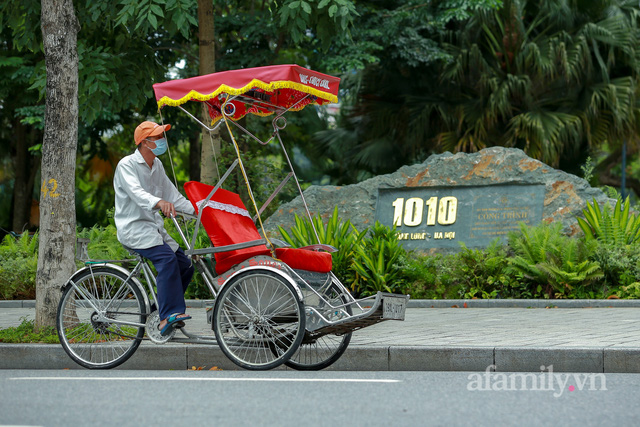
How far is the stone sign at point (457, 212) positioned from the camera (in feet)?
→ 42.3

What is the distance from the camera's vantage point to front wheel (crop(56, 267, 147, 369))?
705 centimetres

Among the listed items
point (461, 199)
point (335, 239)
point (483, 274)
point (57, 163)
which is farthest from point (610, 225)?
point (57, 163)

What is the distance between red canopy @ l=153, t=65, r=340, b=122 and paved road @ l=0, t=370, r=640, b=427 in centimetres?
226

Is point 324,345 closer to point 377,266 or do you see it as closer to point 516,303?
point 377,266

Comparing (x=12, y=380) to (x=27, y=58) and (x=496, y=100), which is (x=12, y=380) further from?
(x=496, y=100)

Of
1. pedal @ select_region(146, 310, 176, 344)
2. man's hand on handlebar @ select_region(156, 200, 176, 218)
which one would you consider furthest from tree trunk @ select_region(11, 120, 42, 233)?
man's hand on handlebar @ select_region(156, 200, 176, 218)

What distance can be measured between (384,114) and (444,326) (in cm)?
1301

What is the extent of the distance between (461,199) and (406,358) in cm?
653

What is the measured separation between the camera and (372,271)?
38.3 ft

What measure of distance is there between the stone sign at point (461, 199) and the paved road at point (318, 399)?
6511mm

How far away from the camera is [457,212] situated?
13.2 meters

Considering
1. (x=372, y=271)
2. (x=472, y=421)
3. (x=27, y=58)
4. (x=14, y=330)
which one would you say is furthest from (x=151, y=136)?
(x=27, y=58)

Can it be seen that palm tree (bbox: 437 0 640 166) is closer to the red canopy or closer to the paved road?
the red canopy

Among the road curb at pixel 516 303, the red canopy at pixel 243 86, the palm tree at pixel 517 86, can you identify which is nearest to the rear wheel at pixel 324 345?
the red canopy at pixel 243 86
